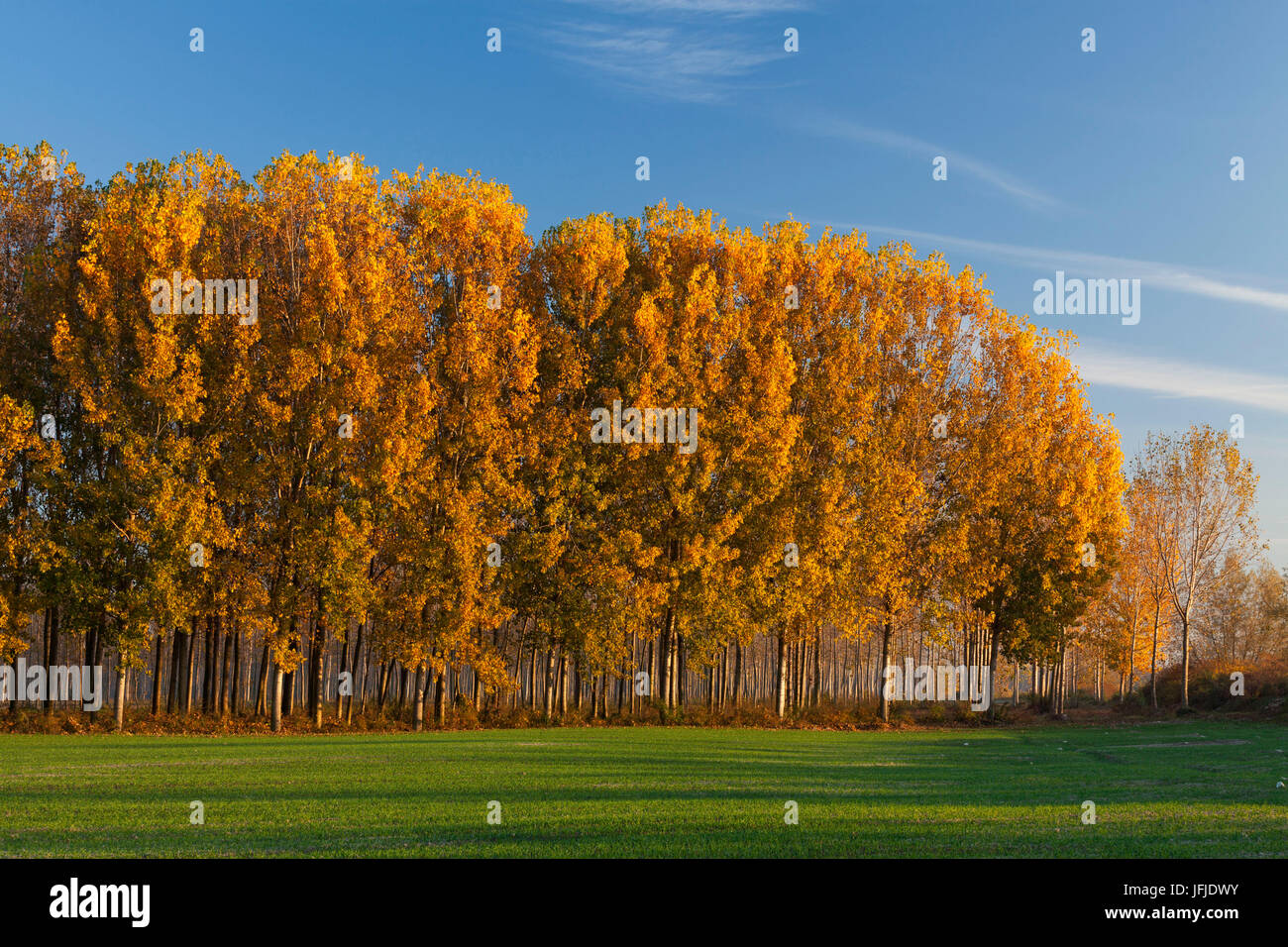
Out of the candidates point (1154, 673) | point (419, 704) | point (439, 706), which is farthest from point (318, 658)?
point (1154, 673)

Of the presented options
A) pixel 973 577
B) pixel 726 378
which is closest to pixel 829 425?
pixel 726 378

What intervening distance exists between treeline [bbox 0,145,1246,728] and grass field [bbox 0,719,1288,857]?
918 cm

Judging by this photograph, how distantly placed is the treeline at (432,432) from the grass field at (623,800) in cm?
918

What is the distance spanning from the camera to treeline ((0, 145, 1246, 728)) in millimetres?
34062

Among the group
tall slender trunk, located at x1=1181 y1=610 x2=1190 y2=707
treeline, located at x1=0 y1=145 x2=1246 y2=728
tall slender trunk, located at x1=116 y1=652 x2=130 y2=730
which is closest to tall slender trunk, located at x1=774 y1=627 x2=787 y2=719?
treeline, located at x1=0 y1=145 x2=1246 y2=728

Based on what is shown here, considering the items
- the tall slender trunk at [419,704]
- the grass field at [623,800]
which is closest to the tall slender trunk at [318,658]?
the tall slender trunk at [419,704]

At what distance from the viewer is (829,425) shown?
42875 mm

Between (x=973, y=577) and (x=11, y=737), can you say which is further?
(x=973, y=577)

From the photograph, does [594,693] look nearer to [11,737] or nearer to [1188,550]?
[11,737]

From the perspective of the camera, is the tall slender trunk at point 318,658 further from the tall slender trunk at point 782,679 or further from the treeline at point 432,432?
the tall slender trunk at point 782,679

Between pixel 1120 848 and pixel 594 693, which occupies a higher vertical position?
pixel 1120 848
